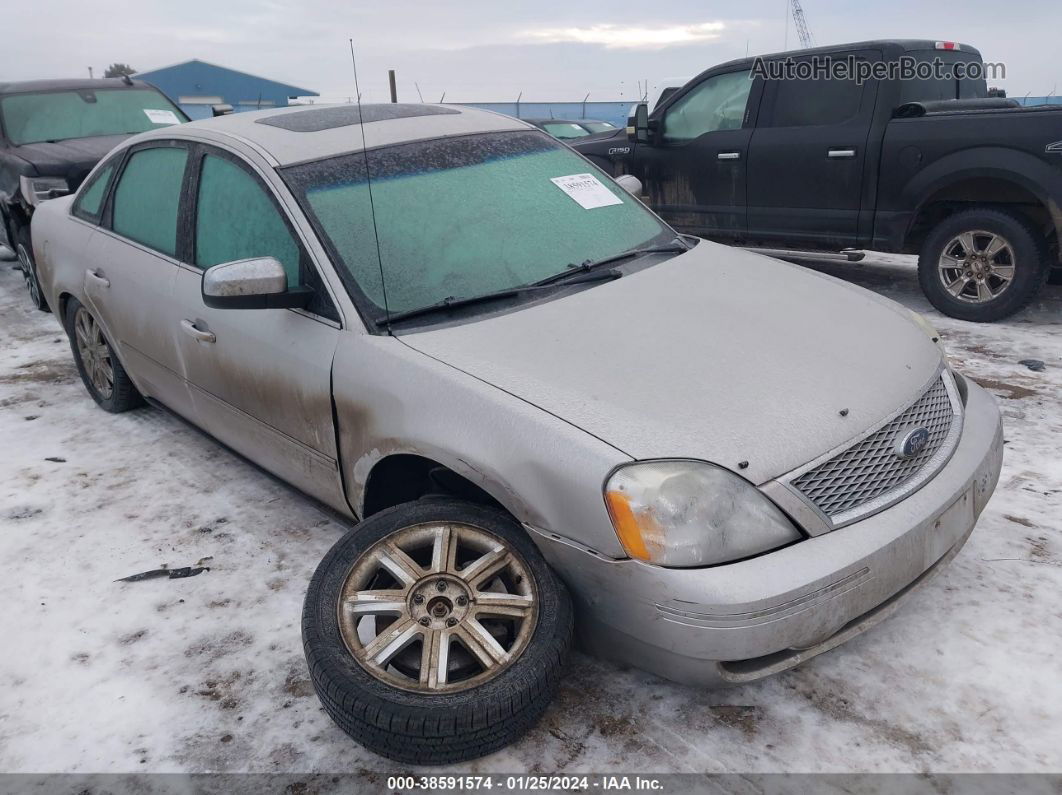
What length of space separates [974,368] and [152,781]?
471 cm

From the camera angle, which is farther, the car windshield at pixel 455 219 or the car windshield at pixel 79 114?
the car windshield at pixel 79 114

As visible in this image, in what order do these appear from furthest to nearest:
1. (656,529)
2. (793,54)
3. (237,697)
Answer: (793,54), (237,697), (656,529)

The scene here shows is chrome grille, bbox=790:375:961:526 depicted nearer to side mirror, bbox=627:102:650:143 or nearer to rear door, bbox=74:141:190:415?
rear door, bbox=74:141:190:415

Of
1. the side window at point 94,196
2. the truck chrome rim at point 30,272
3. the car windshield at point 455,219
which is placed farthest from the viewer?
the truck chrome rim at point 30,272

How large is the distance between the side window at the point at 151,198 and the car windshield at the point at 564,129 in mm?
10220

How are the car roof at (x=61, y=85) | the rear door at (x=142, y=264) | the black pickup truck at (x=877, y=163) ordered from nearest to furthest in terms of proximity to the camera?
the rear door at (x=142, y=264)
the black pickup truck at (x=877, y=163)
the car roof at (x=61, y=85)

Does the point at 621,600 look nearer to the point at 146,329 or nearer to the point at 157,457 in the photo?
the point at 146,329

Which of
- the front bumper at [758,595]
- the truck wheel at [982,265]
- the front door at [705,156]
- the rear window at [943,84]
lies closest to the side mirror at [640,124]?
the front door at [705,156]

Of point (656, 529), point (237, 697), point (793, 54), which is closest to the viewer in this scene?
point (656, 529)

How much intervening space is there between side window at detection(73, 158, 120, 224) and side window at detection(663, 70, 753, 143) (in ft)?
15.0

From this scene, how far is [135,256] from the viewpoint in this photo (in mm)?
3992

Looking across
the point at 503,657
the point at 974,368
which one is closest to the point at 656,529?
the point at 503,657

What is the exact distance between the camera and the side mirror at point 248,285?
2.81 m

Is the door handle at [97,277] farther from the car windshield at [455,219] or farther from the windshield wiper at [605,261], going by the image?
the windshield wiper at [605,261]
